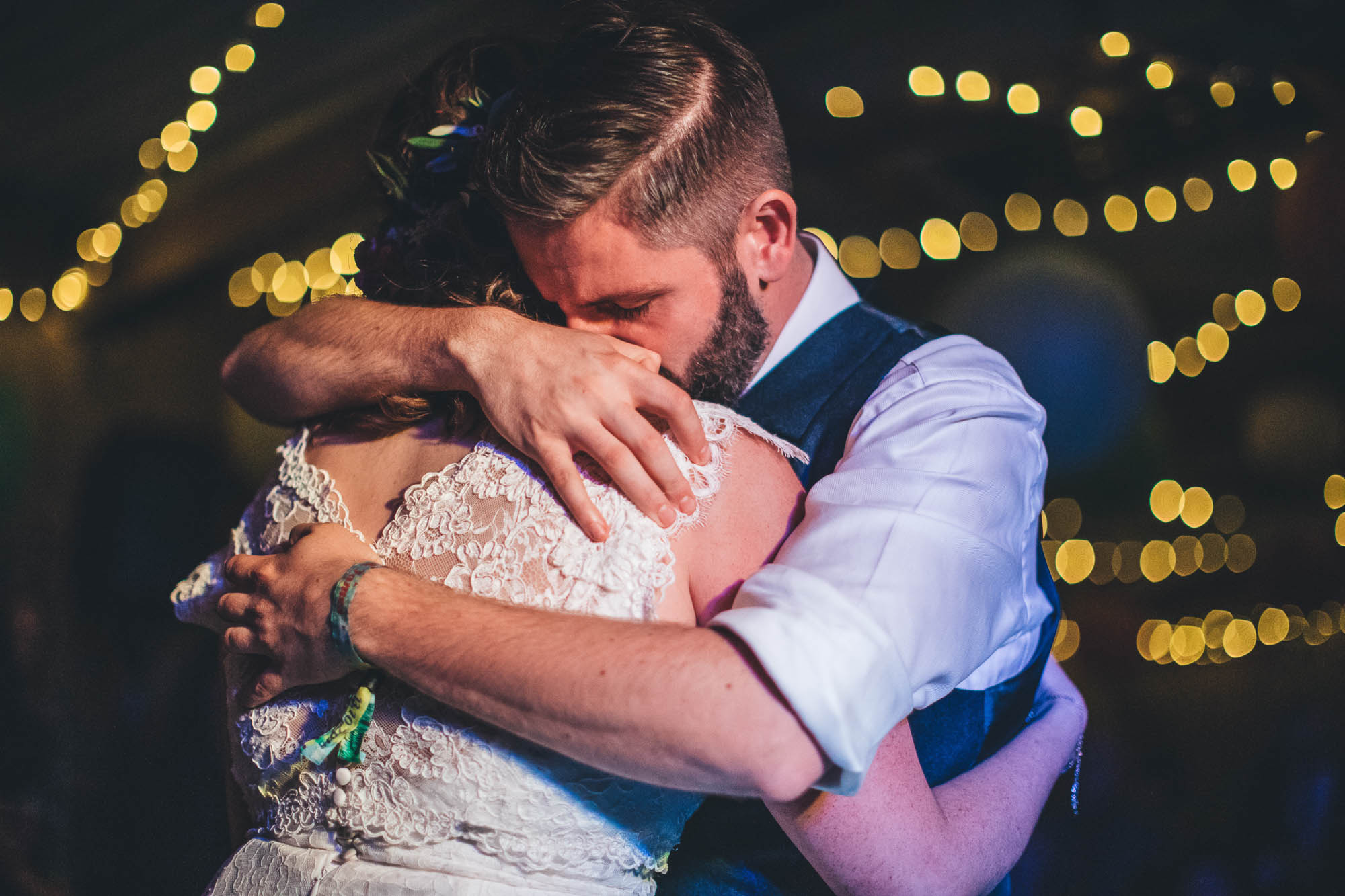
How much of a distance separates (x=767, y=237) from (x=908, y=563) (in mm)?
820

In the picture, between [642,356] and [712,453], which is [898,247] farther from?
[712,453]

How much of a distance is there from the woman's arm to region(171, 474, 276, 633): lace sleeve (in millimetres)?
877

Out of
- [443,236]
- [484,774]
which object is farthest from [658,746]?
[443,236]

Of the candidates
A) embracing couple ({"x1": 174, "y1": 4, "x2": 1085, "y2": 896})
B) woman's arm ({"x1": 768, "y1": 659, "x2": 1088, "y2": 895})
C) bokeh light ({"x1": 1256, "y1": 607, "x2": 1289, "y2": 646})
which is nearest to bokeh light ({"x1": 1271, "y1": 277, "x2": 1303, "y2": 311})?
bokeh light ({"x1": 1256, "y1": 607, "x2": 1289, "y2": 646})

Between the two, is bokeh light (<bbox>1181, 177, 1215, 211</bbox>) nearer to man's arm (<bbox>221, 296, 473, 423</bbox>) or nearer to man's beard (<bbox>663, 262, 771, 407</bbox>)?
man's beard (<bbox>663, 262, 771, 407</bbox>)

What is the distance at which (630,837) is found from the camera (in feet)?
3.60

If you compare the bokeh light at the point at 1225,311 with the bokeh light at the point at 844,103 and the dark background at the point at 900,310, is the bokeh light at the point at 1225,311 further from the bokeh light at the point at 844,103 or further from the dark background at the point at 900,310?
the bokeh light at the point at 844,103

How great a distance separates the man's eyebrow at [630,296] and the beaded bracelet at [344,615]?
58 cm

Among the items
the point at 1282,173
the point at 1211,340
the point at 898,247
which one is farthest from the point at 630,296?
the point at 1211,340

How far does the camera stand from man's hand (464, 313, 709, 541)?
1.06m

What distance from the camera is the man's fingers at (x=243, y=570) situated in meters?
1.23

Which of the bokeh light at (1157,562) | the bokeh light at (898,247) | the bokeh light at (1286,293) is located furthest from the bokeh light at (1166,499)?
the bokeh light at (898,247)

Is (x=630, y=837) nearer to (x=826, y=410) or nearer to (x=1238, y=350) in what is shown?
(x=826, y=410)

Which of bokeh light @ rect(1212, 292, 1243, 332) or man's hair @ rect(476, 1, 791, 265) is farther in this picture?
bokeh light @ rect(1212, 292, 1243, 332)
